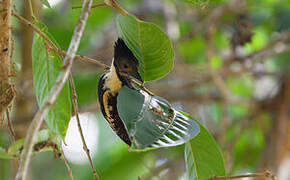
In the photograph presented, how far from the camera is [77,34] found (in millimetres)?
664

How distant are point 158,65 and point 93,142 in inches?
76.0

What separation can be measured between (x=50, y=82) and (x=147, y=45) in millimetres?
221

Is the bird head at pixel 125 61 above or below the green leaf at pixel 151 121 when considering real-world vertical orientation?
above

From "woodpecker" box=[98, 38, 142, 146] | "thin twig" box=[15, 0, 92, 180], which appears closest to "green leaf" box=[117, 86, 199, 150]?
"woodpecker" box=[98, 38, 142, 146]

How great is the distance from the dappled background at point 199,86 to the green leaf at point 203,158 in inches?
36.4

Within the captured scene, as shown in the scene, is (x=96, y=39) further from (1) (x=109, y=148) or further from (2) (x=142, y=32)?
(2) (x=142, y=32)

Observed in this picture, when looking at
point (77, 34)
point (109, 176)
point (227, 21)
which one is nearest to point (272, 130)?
point (227, 21)

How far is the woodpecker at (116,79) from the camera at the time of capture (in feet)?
2.81

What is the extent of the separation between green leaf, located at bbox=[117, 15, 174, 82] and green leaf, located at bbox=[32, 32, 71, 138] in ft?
0.52

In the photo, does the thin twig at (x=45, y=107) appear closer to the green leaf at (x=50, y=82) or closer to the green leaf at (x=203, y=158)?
the green leaf at (x=50, y=82)

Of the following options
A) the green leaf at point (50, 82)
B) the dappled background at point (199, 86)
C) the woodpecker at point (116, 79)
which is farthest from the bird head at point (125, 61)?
the dappled background at point (199, 86)

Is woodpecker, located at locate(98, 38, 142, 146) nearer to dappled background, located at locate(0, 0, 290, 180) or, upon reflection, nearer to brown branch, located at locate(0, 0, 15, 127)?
brown branch, located at locate(0, 0, 15, 127)

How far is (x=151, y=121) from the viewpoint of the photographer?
30.1 inches

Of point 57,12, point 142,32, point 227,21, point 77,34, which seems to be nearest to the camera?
point 77,34
